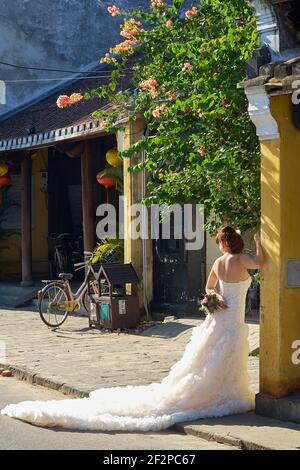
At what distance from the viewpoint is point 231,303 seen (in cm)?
891

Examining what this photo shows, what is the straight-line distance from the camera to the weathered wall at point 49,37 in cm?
2198

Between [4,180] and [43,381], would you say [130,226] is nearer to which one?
[43,381]

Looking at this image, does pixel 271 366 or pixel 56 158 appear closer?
pixel 271 366

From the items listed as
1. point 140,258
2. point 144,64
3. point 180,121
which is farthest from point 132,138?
point 180,121

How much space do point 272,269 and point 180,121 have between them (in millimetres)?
2668

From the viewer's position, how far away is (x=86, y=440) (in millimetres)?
7801

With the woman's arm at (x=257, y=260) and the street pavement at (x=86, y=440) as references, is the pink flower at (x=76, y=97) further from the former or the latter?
the street pavement at (x=86, y=440)

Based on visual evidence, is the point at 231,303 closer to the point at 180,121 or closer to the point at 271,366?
the point at 271,366

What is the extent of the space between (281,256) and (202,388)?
61.7 inches

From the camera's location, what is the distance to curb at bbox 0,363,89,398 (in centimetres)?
1005

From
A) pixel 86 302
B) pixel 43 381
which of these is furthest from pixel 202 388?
pixel 86 302

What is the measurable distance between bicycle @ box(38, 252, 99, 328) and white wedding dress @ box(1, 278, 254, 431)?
248 inches

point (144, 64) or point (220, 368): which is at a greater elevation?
point (144, 64)

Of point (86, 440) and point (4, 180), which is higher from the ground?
point (4, 180)
